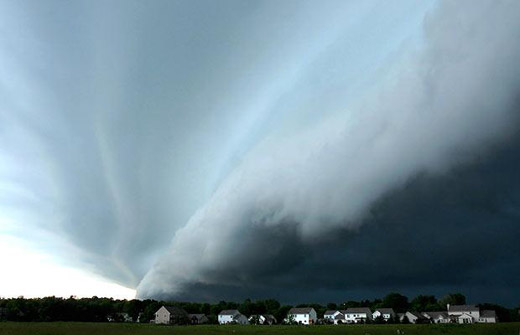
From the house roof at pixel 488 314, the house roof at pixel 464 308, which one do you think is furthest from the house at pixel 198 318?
the house roof at pixel 488 314

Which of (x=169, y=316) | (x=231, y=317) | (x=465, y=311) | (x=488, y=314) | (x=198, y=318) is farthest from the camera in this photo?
(x=231, y=317)

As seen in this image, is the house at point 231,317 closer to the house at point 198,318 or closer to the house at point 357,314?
the house at point 198,318

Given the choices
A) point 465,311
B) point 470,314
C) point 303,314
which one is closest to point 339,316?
point 303,314

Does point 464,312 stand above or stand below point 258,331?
below

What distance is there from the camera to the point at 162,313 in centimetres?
15050

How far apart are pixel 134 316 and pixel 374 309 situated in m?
96.6

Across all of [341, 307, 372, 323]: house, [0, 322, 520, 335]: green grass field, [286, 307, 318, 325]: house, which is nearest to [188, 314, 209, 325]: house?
[286, 307, 318, 325]: house

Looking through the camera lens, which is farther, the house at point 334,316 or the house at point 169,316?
the house at point 334,316

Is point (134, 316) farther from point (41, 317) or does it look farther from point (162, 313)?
point (41, 317)

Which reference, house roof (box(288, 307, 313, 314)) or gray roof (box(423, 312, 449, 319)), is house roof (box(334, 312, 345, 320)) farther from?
gray roof (box(423, 312, 449, 319))

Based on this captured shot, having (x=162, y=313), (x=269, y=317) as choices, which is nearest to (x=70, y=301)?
(x=162, y=313)

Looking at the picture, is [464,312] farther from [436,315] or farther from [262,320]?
[262,320]

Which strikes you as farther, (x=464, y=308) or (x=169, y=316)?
(x=464, y=308)

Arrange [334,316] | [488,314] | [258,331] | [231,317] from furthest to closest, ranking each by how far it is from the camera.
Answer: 1. [334,316]
2. [231,317]
3. [488,314]
4. [258,331]
